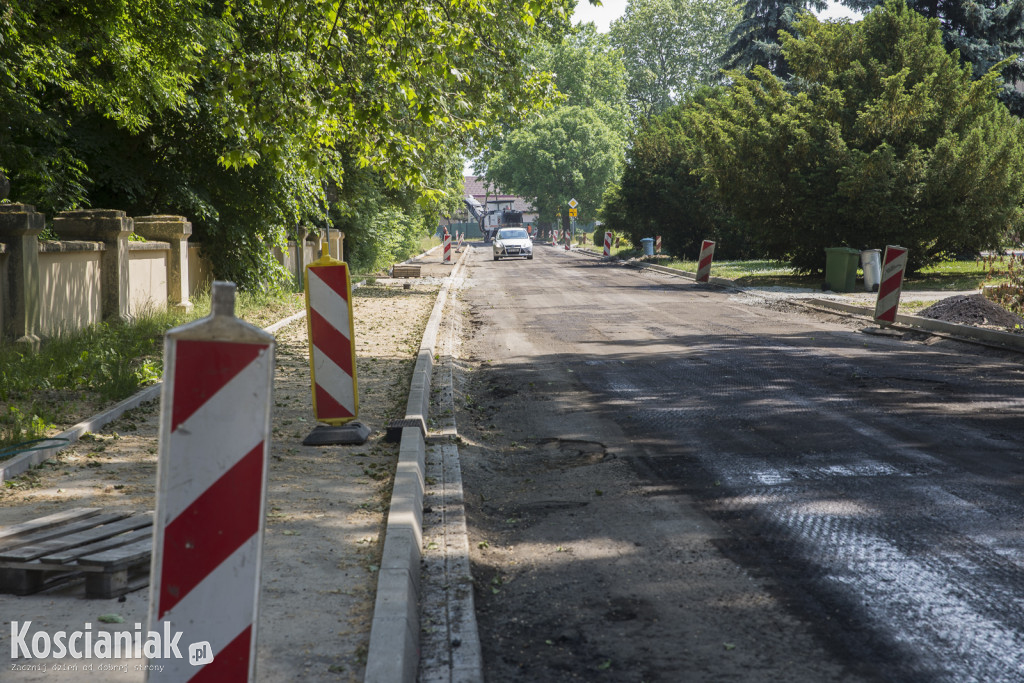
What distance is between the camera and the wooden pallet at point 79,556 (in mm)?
4078

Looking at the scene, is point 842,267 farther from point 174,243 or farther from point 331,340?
point 331,340

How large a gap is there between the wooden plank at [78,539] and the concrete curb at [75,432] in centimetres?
106

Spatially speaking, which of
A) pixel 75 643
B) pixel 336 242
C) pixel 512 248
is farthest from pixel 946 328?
pixel 512 248

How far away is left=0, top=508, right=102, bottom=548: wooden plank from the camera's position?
15.0ft

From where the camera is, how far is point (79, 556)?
412 cm

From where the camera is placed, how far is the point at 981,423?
8039 millimetres

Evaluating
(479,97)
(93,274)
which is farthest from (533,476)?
(479,97)

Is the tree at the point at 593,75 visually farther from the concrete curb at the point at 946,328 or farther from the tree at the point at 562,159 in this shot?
the concrete curb at the point at 946,328

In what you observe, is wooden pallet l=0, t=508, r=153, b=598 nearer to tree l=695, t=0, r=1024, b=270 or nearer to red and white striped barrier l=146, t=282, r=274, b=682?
red and white striped barrier l=146, t=282, r=274, b=682

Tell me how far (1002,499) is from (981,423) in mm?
2570

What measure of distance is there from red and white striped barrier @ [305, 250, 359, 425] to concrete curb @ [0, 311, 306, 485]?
45 centimetres

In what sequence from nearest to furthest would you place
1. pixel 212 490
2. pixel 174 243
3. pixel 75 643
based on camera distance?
pixel 212 490
pixel 75 643
pixel 174 243

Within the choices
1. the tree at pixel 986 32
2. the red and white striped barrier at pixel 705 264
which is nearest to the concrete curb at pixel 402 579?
the red and white striped barrier at pixel 705 264

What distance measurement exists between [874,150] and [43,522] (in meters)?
21.2
